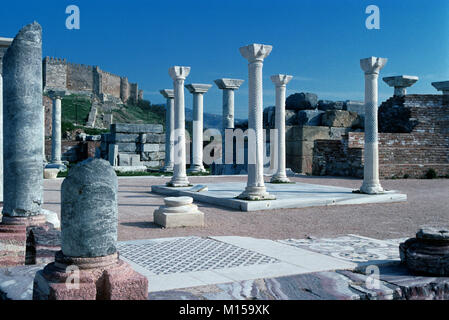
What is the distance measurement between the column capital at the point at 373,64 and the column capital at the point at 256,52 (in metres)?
2.83

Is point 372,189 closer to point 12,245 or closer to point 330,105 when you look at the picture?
point 12,245

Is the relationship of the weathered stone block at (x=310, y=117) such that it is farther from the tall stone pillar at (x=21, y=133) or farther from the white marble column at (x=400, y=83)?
the tall stone pillar at (x=21, y=133)

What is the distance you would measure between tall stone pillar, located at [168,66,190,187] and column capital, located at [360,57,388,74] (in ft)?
16.2

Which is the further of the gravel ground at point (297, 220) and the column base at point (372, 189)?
the column base at point (372, 189)

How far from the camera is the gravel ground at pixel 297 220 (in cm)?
754

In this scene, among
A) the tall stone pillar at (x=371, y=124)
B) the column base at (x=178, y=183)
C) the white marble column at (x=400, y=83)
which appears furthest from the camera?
the white marble column at (x=400, y=83)

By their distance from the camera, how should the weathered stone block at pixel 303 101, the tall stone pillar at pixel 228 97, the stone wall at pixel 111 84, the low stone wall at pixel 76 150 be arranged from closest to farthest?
the tall stone pillar at pixel 228 97 < the weathered stone block at pixel 303 101 < the low stone wall at pixel 76 150 < the stone wall at pixel 111 84

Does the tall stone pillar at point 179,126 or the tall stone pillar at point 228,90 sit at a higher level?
the tall stone pillar at point 228,90

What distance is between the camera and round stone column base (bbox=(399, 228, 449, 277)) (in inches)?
178

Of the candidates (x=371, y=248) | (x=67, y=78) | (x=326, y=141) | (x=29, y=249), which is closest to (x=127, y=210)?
(x=29, y=249)

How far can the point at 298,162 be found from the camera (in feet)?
68.8

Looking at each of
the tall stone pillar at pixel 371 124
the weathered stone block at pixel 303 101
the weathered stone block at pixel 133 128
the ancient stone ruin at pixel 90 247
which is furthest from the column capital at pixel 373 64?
the weathered stone block at pixel 133 128

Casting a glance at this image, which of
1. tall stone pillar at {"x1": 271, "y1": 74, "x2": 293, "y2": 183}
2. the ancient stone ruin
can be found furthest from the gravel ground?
tall stone pillar at {"x1": 271, "y1": 74, "x2": 293, "y2": 183}

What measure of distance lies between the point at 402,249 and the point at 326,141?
15433 millimetres
